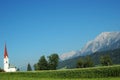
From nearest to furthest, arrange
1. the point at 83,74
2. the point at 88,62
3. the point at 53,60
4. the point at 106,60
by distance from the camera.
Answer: the point at 83,74 < the point at 88,62 < the point at 106,60 < the point at 53,60

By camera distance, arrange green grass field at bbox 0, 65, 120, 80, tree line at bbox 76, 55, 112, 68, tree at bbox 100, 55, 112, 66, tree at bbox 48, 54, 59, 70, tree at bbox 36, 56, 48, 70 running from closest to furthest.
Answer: green grass field at bbox 0, 65, 120, 80
tree line at bbox 76, 55, 112, 68
tree at bbox 100, 55, 112, 66
tree at bbox 36, 56, 48, 70
tree at bbox 48, 54, 59, 70

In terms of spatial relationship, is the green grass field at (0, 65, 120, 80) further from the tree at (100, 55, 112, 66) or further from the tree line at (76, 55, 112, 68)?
the tree at (100, 55, 112, 66)

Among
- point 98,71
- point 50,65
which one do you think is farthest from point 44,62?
point 98,71

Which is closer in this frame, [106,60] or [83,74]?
[83,74]

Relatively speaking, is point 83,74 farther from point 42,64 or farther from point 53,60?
point 53,60

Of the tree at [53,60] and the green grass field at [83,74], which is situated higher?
the tree at [53,60]

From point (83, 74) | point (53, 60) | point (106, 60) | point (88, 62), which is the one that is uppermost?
point (53, 60)

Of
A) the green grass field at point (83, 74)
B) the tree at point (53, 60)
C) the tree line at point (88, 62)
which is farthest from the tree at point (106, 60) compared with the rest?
the green grass field at point (83, 74)

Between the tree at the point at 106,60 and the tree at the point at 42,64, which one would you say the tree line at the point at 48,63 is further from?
the tree at the point at 106,60

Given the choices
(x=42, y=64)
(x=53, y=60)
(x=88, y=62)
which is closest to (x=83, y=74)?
(x=88, y=62)

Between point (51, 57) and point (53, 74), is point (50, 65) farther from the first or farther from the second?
point (53, 74)

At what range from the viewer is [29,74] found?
77.6 meters

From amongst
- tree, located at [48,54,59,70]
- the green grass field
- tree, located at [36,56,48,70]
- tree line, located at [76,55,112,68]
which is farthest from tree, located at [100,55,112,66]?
the green grass field

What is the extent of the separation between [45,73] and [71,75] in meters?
7.60
